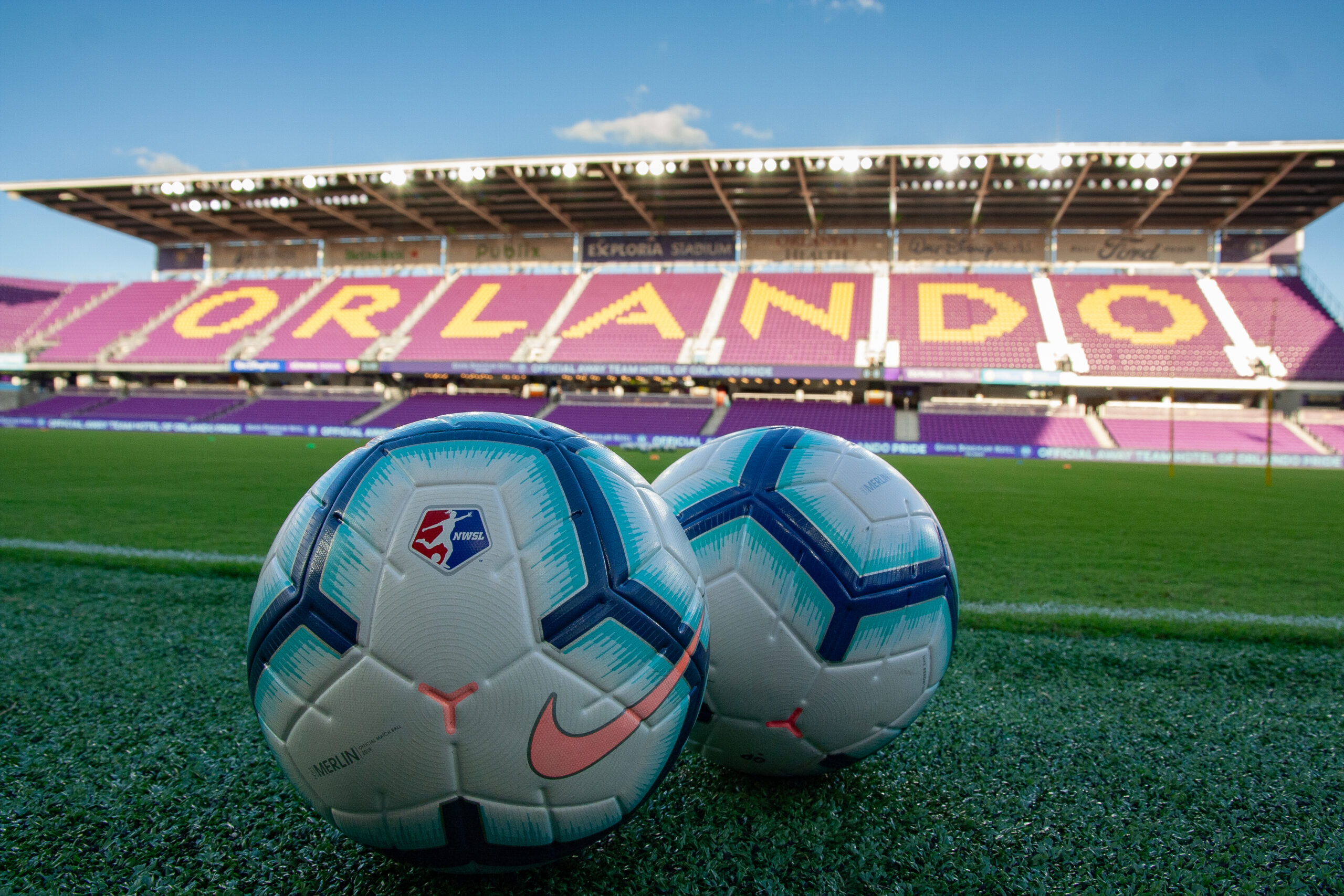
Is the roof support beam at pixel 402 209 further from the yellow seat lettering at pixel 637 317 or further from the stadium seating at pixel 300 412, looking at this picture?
the yellow seat lettering at pixel 637 317

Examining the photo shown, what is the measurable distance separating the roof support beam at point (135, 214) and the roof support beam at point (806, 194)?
91.7 feet

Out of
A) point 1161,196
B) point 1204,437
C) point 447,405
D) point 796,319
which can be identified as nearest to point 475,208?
point 447,405

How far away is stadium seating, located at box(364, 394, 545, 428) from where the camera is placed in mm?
28703

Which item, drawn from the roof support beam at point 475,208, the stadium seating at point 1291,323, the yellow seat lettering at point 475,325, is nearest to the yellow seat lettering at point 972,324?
the stadium seating at point 1291,323

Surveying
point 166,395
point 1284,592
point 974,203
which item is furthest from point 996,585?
point 166,395

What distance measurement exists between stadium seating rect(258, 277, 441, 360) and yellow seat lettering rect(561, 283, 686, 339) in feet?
26.2

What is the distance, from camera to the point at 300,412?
29.5 m

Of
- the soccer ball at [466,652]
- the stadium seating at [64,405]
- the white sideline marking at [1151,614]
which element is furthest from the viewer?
the stadium seating at [64,405]

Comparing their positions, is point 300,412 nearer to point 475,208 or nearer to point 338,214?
point 338,214

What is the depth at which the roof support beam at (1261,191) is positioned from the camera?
75.9ft

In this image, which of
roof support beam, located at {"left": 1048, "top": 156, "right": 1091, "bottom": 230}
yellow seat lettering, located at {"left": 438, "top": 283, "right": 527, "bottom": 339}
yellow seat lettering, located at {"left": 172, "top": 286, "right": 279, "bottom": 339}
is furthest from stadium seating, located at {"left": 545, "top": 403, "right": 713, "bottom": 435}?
yellow seat lettering, located at {"left": 172, "top": 286, "right": 279, "bottom": 339}

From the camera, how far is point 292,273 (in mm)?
35250

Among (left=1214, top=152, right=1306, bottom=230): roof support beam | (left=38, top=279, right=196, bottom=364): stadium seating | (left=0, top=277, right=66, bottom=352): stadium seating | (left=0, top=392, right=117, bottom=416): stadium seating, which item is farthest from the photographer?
(left=0, top=277, right=66, bottom=352): stadium seating

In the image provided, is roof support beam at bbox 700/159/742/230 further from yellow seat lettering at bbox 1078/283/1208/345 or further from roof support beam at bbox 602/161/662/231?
yellow seat lettering at bbox 1078/283/1208/345
